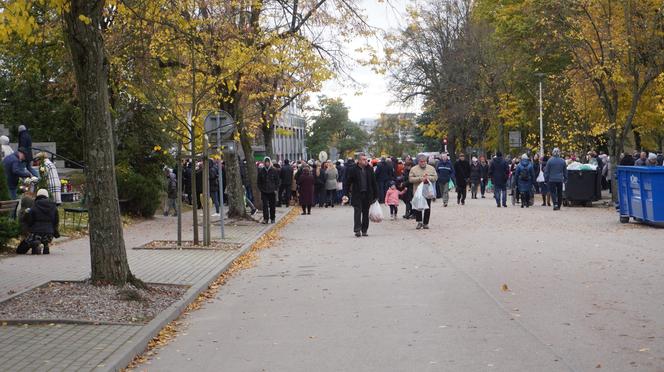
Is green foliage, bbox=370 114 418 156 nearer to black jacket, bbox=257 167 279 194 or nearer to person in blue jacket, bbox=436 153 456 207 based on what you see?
person in blue jacket, bbox=436 153 456 207

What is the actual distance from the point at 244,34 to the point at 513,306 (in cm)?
1426

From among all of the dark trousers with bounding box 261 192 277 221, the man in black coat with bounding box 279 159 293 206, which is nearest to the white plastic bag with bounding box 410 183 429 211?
the dark trousers with bounding box 261 192 277 221

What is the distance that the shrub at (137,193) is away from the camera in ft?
91.7

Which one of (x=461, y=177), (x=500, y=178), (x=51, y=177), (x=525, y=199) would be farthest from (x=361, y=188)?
(x=461, y=177)

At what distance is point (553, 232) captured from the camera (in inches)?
830

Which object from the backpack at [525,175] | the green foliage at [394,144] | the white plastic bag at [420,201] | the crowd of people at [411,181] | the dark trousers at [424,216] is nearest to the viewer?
the crowd of people at [411,181]

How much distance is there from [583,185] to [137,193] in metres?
14.4

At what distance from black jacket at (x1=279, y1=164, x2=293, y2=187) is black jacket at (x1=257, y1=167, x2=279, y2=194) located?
35.6ft

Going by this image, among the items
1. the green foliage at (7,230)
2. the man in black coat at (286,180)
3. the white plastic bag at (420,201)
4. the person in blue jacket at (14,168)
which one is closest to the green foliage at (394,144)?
the man in black coat at (286,180)

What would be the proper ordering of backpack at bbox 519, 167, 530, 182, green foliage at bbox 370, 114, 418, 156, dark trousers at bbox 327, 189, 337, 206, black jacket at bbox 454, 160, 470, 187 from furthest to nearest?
green foliage at bbox 370, 114, 418, 156 → dark trousers at bbox 327, 189, 337, 206 → black jacket at bbox 454, 160, 470, 187 → backpack at bbox 519, 167, 530, 182

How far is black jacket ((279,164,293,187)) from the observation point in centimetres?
3769

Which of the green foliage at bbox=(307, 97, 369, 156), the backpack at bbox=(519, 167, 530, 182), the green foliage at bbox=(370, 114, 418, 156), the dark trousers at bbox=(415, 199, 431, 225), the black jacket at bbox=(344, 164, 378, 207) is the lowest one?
the dark trousers at bbox=(415, 199, 431, 225)

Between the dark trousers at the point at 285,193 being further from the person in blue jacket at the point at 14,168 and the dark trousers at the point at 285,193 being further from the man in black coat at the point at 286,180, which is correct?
the person in blue jacket at the point at 14,168

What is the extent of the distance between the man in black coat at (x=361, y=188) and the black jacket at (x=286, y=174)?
1614cm
